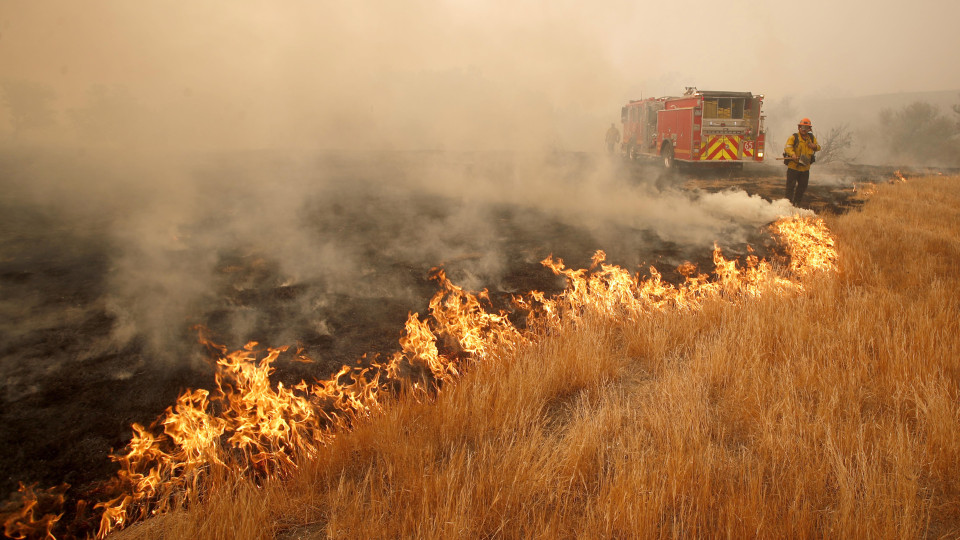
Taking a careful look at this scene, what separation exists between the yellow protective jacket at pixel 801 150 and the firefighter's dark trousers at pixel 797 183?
141 mm

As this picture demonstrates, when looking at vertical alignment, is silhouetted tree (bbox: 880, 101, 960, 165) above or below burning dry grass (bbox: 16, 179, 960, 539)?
above

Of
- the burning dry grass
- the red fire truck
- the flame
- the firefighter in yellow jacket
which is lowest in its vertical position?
the flame

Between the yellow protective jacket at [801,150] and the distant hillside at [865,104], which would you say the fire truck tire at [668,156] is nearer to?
the yellow protective jacket at [801,150]

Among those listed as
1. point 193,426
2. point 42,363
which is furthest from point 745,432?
point 42,363

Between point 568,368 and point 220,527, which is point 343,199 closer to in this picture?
point 568,368

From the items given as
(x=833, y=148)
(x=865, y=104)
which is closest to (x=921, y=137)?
(x=833, y=148)

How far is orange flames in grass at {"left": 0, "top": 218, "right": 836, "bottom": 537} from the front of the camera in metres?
2.66

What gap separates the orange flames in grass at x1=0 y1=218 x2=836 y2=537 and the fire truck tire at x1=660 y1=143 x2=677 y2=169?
9.67 meters

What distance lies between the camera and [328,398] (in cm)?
343

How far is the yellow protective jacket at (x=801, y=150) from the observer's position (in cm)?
882

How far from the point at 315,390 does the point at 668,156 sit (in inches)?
550

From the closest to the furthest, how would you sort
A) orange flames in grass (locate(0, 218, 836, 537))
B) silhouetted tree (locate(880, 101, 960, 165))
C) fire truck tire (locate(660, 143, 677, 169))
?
orange flames in grass (locate(0, 218, 836, 537)), fire truck tire (locate(660, 143, 677, 169)), silhouetted tree (locate(880, 101, 960, 165))

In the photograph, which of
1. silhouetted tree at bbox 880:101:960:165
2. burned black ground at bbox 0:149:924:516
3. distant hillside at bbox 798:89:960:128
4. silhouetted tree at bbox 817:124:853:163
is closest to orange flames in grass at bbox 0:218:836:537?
burned black ground at bbox 0:149:924:516

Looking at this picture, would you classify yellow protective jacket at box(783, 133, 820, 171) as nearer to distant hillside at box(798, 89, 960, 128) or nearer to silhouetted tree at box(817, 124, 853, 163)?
silhouetted tree at box(817, 124, 853, 163)
